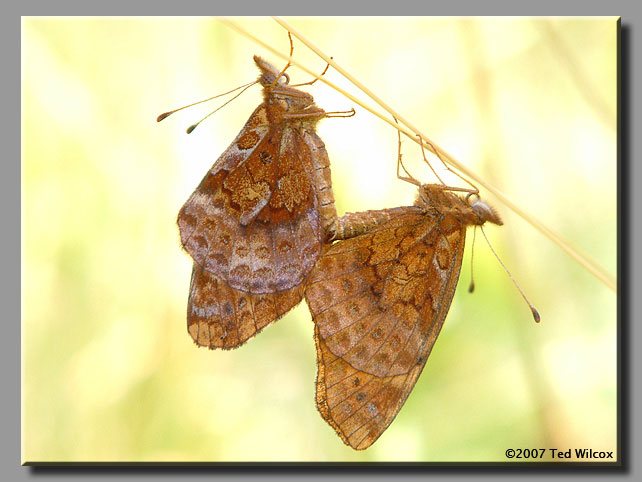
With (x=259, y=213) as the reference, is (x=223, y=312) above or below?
below

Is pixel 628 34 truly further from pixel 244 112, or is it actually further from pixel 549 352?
pixel 244 112

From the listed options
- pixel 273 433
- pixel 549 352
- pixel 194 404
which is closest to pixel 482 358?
pixel 549 352

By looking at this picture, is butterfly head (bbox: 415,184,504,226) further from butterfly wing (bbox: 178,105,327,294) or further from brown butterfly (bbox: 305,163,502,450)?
butterfly wing (bbox: 178,105,327,294)

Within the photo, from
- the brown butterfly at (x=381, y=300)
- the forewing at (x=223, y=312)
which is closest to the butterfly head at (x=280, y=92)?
the brown butterfly at (x=381, y=300)

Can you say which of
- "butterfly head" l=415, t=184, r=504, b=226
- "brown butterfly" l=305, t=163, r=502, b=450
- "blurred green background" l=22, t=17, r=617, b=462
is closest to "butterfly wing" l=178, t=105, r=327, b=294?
"brown butterfly" l=305, t=163, r=502, b=450

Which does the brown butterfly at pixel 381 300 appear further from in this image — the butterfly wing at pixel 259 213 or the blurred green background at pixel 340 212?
the blurred green background at pixel 340 212

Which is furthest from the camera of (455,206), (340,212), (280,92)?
(340,212)

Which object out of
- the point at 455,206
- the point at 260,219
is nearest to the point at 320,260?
the point at 260,219

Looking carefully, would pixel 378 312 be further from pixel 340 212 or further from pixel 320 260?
pixel 340 212
